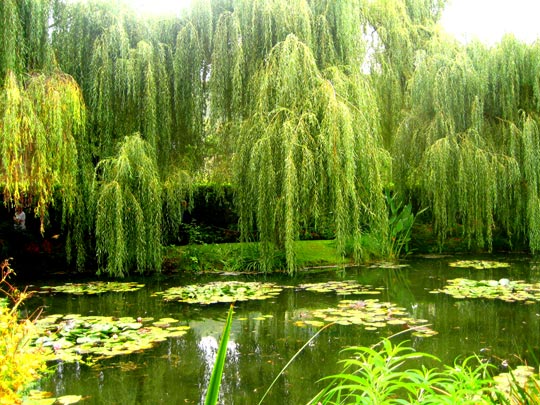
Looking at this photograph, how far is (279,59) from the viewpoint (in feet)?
23.8

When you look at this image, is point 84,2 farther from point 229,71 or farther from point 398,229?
point 398,229

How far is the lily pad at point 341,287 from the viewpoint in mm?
6375

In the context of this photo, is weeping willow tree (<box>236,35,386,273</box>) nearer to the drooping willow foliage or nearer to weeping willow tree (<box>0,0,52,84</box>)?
the drooping willow foliage

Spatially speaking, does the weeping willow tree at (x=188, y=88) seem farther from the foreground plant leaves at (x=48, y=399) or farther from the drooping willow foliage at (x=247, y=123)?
the foreground plant leaves at (x=48, y=399)

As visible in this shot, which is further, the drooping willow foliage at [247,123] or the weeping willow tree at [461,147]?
the weeping willow tree at [461,147]

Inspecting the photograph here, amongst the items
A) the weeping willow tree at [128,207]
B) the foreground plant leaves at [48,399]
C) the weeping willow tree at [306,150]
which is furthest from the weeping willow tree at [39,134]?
the foreground plant leaves at [48,399]

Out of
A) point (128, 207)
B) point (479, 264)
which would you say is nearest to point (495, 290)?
point (479, 264)

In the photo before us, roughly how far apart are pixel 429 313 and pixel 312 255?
4043 mm

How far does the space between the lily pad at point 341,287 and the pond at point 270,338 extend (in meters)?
0.09

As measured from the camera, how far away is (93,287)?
672 centimetres

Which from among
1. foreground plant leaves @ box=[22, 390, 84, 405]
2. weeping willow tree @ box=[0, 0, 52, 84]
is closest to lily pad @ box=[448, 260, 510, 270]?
foreground plant leaves @ box=[22, 390, 84, 405]

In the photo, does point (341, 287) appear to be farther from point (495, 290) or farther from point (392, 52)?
point (392, 52)

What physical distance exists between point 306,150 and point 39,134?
3.24m

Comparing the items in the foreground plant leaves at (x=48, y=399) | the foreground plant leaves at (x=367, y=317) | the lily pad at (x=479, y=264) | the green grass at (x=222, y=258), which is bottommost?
the foreground plant leaves at (x=48, y=399)
